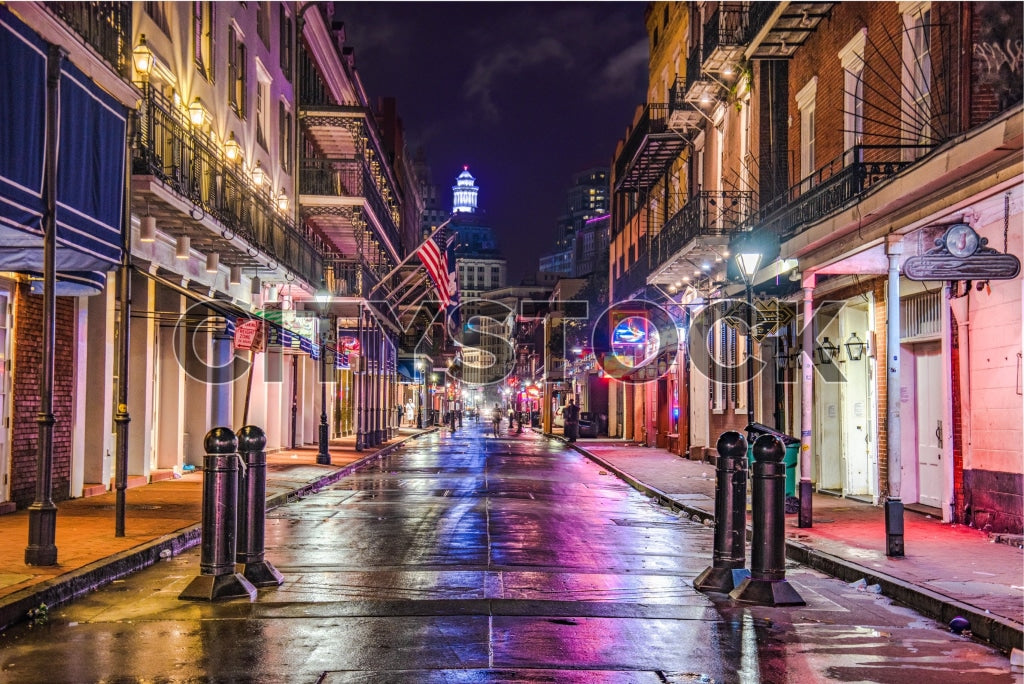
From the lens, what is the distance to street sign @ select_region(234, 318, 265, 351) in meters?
20.0

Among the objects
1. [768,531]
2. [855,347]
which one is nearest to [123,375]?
[768,531]

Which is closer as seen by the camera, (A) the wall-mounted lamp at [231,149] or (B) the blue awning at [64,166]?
(B) the blue awning at [64,166]

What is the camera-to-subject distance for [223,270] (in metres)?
25.4

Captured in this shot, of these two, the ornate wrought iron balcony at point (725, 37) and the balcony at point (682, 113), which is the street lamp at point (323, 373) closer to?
the balcony at point (682, 113)

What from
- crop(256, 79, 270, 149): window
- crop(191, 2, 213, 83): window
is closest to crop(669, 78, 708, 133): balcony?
crop(256, 79, 270, 149): window

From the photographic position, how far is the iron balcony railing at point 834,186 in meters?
14.9

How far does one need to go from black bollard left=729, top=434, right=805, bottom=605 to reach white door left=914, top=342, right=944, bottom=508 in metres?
7.13

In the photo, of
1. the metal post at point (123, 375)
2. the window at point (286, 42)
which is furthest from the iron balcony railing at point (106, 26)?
the window at point (286, 42)

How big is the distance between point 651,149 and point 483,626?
2780cm

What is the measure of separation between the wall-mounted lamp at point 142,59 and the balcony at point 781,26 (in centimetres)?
1107

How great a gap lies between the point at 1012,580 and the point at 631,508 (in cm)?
862

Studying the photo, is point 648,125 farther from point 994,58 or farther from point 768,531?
point 768,531

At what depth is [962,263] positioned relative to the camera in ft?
35.9

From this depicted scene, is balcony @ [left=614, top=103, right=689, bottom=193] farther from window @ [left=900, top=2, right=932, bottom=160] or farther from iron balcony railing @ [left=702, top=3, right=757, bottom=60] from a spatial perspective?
window @ [left=900, top=2, right=932, bottom=160]
